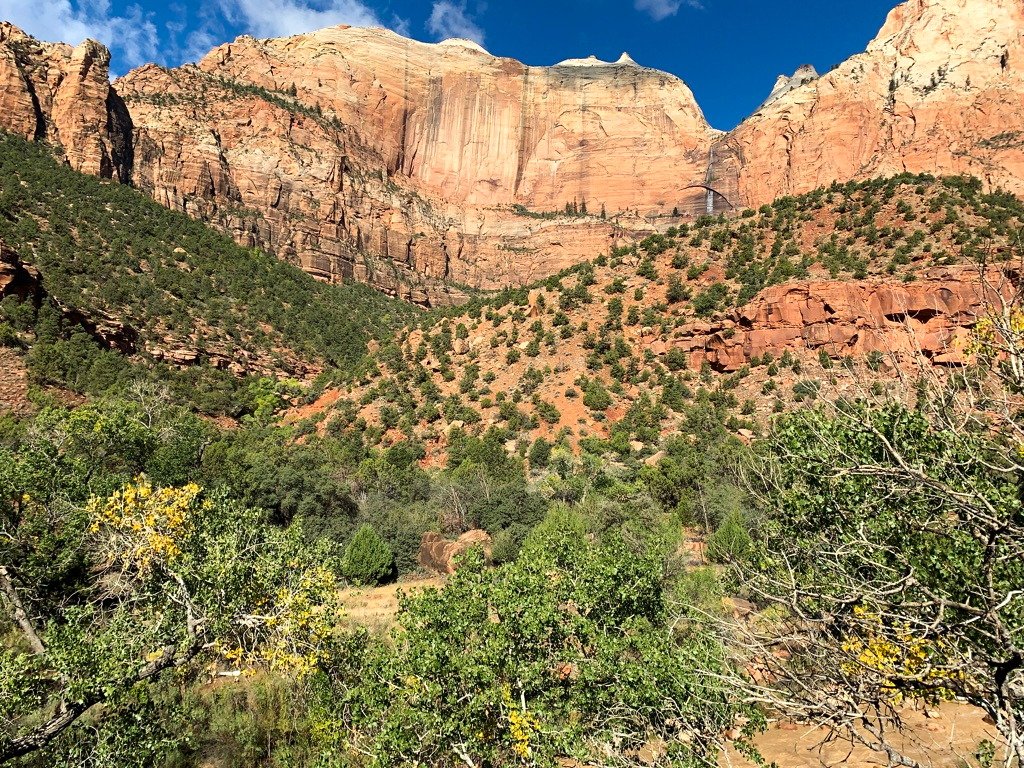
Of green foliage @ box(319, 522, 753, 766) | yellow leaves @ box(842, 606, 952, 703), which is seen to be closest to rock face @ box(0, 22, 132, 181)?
green foliage @ box(319, 522, 753, 766)

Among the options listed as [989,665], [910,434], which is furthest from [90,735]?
[910,434]

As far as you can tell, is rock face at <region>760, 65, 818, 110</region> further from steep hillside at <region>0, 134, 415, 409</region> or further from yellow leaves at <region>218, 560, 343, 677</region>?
yellow leaves at <region>218, 560, 343, 677</region>

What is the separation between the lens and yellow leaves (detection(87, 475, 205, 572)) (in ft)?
22.7

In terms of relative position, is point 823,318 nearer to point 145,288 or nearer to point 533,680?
point 533,680

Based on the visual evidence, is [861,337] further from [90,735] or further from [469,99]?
[469,99]

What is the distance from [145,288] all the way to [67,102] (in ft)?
108

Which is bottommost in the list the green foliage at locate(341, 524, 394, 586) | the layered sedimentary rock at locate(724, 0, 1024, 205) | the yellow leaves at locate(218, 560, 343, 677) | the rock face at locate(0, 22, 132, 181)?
the green foliage at locate(341, 524, 394, 586)

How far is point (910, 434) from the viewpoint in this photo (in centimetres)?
498

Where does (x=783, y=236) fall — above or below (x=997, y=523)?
above

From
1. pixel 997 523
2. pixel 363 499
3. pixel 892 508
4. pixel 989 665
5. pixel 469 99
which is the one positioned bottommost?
pixel 363 499

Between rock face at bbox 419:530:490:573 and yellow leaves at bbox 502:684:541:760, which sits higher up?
yellow leaves at bbox 502:684:541:760

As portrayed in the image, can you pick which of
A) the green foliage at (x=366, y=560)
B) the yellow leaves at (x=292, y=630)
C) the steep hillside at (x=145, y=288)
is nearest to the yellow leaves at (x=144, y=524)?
the yellow leaves at (x=292, y=630)

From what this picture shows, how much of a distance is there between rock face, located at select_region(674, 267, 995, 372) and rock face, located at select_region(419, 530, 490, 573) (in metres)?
18.3

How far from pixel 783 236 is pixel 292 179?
200 ft
